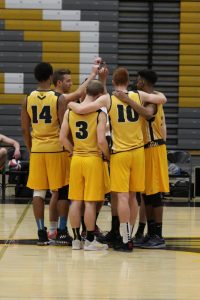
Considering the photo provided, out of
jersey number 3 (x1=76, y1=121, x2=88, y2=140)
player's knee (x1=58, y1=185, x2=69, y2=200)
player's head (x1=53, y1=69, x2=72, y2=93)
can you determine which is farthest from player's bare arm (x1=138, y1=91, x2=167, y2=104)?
player's knee (x1=58, y1=185, x2=69, y2=200)

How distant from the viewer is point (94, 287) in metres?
5.96

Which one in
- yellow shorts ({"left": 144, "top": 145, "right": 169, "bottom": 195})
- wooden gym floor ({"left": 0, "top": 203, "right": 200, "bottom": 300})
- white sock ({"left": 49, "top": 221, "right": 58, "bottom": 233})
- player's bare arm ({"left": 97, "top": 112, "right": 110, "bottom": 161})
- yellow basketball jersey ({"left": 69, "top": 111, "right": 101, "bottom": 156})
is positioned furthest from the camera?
white sock ({"left": 49, "top": 221, "right": 58, "bottom": 233})

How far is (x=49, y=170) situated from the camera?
8.13m

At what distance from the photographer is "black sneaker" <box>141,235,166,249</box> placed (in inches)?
317

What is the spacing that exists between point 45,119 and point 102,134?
0.74 m

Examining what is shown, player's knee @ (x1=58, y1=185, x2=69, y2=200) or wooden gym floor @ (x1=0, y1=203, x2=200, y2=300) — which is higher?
player's knee @ (x1=58, y1=185, x2=69, y2=200)

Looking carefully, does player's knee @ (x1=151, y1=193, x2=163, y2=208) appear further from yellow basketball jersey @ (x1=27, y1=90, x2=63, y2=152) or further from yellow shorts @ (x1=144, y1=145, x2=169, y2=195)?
yellow basketball jersey @ (x1=27, y1=90, x2=63, y2=152)

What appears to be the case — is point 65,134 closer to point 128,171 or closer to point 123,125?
point 123,125

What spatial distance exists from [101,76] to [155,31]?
7842 mm

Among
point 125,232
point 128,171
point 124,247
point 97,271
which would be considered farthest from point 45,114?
point 97,271

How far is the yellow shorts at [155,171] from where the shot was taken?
8.08 meters

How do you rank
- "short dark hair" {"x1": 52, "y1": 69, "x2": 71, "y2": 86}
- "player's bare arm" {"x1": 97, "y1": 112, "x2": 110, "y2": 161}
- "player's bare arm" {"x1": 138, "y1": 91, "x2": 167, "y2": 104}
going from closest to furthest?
"player's bare arm" {"x1": 97, "y1": 112, "x2": 110, "y2": 161}, "player's bare arm" {"x1": 138, "y1": 91, "x2": 167, "y2": 104}, "short dark hair" {"x1": 52, "y1": 69, "x2": 71, "y2": 86}

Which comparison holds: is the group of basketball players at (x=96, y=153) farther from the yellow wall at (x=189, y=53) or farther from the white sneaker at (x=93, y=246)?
the yellow wall at (x=189, y=53)

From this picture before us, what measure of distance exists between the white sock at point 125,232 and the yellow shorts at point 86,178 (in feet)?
1.16
